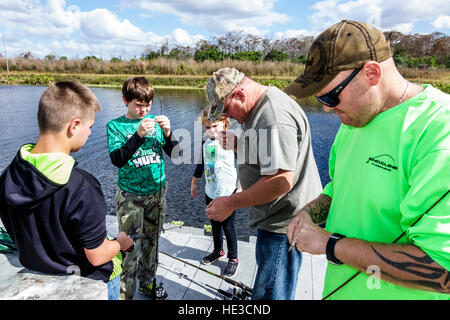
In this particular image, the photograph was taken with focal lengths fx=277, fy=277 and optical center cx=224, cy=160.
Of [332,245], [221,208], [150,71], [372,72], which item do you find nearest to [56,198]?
[221,208]

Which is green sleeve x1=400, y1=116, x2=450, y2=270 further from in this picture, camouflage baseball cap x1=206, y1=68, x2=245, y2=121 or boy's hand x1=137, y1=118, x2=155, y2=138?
boy's hand x1=137, y1=118, x2=155, y2=138

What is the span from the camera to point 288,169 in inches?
64.6

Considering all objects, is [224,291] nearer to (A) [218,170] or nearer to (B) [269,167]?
(A) [218,170]

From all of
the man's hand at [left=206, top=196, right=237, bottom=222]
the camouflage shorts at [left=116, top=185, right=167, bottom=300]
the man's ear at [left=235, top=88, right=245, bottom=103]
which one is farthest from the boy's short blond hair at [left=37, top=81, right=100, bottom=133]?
the camouflage shorts at [left=116, top=185, right=167, bottom=300]

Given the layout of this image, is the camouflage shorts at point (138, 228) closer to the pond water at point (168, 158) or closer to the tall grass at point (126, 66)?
the pond water at point (168, 158)

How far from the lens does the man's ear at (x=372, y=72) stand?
1.05 metres

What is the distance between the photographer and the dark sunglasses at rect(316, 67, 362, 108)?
109 cm

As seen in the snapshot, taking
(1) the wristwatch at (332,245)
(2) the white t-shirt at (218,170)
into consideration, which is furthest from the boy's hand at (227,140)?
(1) the wristwatch at (332,245)

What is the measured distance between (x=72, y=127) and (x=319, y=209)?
1.40m

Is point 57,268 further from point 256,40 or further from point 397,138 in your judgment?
point 256,40

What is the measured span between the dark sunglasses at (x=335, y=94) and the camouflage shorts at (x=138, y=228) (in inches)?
77.7

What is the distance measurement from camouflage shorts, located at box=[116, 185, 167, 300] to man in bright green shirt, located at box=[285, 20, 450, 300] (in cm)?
174

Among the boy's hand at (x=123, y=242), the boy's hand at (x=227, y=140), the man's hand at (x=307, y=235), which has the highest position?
the boy's hand at (x=227, y=140)

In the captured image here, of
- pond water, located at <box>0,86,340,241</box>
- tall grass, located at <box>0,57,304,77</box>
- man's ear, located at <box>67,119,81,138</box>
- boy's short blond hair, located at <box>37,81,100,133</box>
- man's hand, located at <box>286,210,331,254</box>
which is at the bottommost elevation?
pond water, located at <box>0,86,340,241</box>
